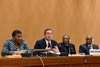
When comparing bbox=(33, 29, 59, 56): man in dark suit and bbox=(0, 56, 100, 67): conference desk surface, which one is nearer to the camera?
bbox=(0, 56, 100, 67): conference desk surface

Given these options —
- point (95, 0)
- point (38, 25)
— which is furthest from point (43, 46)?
point (95, 0)

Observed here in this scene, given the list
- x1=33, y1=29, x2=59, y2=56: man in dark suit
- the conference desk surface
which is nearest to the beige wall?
x1=33, y1=29, x2=59, y2=56: man in dark suit

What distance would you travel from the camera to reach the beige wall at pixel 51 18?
6.09 m

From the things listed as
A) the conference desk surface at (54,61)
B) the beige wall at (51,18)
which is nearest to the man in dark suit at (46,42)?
the beige wall at (51,18)

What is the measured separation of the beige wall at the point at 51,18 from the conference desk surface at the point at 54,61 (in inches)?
104

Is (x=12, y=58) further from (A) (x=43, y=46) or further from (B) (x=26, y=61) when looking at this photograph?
(A) (x=43, y=46)

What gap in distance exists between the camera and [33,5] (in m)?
6.44

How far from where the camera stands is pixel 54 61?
12.0 feet

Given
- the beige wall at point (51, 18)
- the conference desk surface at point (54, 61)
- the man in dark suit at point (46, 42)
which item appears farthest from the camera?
the beige wall at point (51, 18)

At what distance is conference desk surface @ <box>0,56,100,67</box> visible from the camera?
3394 mm

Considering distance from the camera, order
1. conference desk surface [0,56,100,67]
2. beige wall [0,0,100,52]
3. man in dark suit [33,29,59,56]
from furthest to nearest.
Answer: beige wall [0,0,100,52] < man in dark suit [33,29,59,56] < conference desk surface [0,56,100,67]

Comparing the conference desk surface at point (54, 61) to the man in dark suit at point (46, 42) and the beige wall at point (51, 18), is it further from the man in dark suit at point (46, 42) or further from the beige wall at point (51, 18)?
the beige wall at point (51, 18)

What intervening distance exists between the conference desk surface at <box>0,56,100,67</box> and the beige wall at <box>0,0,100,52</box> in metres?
2.65

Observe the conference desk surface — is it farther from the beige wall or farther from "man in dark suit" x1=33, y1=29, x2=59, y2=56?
the beige wall
